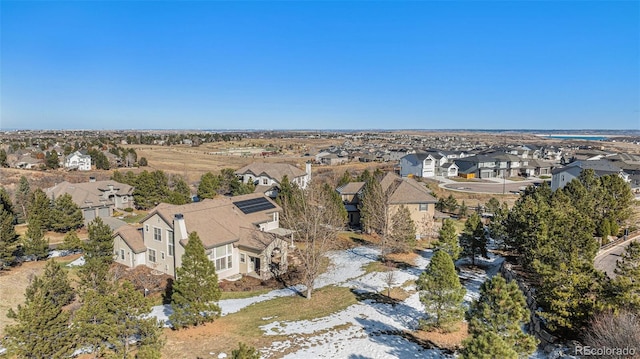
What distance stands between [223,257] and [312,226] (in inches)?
263

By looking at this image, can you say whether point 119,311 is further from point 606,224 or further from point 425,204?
point 606,224

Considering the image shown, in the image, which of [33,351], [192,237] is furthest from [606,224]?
[33,351]

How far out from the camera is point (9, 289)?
24328 millimetres

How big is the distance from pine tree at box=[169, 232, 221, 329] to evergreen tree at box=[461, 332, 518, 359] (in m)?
12.1

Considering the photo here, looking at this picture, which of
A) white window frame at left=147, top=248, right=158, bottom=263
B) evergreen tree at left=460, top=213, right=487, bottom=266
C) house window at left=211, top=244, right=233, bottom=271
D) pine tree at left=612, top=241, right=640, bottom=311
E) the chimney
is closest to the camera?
pine tree at left=612, top=241, right=640, bottom=311

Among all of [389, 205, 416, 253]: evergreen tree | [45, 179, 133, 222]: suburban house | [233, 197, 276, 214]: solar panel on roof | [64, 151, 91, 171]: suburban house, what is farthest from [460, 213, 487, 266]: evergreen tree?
[64, 151, 91, 171]: suburban house

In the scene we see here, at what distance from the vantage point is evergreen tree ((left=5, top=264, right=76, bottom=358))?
38.7ft

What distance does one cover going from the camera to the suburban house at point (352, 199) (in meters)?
43.2

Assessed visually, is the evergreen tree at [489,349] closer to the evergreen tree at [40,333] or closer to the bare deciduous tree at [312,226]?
the bare deciduous tree at [312,226]

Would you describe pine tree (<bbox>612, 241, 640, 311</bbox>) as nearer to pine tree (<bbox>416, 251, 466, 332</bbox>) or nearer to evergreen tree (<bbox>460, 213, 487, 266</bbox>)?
pine tree (<bbox>416, 251, 466, 332</bbox>)

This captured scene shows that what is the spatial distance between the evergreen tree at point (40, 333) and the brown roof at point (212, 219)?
461 inches

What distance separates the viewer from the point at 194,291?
17.8 metres

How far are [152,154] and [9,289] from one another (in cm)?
9621

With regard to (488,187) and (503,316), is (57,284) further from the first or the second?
(488,187)
